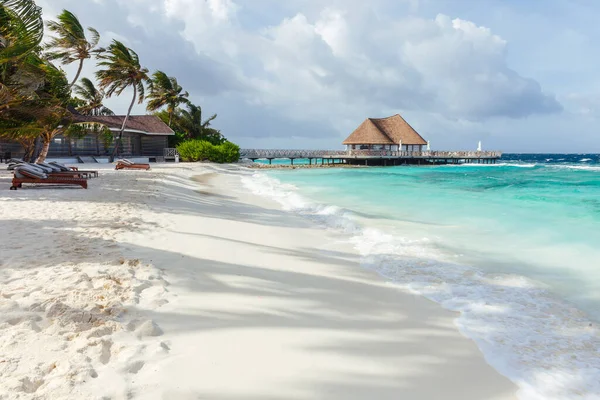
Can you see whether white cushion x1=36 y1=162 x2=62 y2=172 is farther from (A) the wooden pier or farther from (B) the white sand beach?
(A) the wooden pier

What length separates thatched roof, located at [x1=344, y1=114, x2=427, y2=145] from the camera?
176 ft

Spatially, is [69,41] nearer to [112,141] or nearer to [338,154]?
[112,141]

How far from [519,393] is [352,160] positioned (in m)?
52.4

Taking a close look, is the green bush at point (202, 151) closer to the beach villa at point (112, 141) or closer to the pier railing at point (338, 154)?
the beach villa at point (112, 141)

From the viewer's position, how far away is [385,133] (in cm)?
5547

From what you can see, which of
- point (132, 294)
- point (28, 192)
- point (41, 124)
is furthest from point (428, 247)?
point (41, 124)

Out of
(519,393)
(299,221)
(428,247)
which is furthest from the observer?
(299,221)

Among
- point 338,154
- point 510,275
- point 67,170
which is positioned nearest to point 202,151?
point 67,170

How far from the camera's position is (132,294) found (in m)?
3.57

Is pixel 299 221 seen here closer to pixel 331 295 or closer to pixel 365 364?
pixel 331 295

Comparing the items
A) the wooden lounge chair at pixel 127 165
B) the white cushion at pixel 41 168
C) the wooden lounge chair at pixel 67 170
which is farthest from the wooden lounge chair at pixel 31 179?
the wooden lounge chair at pixel 127 165

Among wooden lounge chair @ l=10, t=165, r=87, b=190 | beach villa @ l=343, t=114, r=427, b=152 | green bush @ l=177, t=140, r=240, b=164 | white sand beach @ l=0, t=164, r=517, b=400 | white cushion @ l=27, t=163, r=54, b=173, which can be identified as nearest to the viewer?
white sand beach @ l=0, t=164, r=517, b=400

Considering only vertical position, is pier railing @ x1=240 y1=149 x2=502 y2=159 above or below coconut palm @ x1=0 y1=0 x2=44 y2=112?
below

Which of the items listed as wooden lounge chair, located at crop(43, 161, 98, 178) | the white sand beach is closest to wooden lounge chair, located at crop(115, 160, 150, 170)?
wooden lounge chair, located at crop(43, 161, 98, 178)
